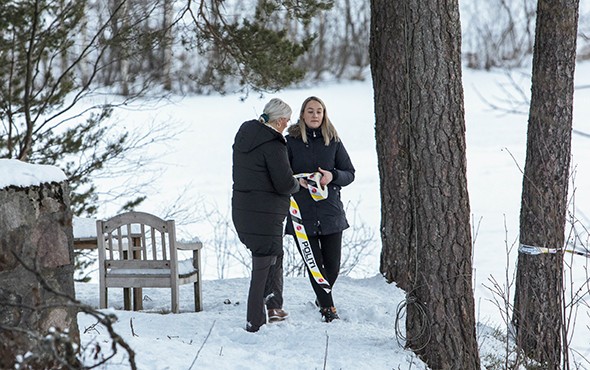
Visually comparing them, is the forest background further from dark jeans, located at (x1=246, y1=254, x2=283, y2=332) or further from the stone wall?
the stone wall

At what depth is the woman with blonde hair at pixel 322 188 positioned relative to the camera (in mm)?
6281

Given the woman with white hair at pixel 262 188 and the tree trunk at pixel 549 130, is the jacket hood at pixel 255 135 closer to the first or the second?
the woman with white hair at pixel 262 188

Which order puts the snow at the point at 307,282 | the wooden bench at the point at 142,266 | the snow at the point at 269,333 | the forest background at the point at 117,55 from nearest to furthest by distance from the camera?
the snow at the point at 269,333 < the snow at the point at 307,282 < the wooden bench at the point at 142,266 < the forest background at the point at 117,55

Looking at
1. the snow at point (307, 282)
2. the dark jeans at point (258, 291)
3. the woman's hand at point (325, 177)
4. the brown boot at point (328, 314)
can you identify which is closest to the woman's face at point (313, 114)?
the woman's hand at point (325, 177)

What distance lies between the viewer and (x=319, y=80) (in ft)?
94.0

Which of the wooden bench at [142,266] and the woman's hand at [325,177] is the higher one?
the woman's hand at [325,177]

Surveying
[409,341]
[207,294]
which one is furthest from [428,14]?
[207,294]

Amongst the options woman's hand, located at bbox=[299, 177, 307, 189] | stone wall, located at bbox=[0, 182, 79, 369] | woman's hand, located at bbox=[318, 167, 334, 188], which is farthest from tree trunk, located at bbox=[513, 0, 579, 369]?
stone wall, located at bbox=[0, 182, 79, 369]

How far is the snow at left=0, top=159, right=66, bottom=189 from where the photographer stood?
3.73 m

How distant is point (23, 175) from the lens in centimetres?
379

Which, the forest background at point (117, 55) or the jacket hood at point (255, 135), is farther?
the forest background at point (117, 55)

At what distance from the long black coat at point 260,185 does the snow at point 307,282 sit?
62cm

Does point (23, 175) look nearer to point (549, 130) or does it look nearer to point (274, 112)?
point (274, 112)

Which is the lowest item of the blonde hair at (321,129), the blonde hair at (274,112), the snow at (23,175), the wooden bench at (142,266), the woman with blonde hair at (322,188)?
the wooden bench at (142,266)
